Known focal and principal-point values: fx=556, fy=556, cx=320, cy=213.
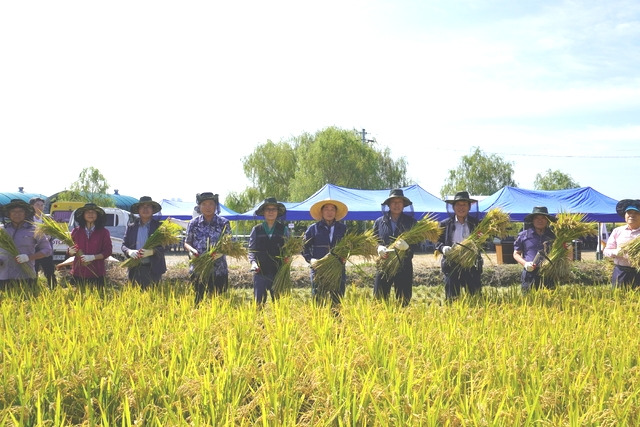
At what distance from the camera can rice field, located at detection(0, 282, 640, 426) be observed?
2279 millimetres

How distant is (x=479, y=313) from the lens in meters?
4.29

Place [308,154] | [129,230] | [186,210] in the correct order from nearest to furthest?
[129,230] < [186,210] < [308,154]

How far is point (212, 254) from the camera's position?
5414 millimetres

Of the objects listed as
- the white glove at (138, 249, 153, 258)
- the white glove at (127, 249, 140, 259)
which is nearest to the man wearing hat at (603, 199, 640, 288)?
the white glove at (138, 249, 153, 258)

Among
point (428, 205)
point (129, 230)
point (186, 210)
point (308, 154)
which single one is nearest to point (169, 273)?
point (129, 230)

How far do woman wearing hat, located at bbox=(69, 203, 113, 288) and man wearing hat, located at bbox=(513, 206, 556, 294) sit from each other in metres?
4.40

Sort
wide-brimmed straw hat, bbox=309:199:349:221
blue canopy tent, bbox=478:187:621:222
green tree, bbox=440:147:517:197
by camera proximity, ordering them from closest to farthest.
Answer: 1. wide-brimmed straw hat, bbox=309:199:349:221
2. blue canopy tent, bbox=478:187:621:222
3. green tree, bbox=440:147:517:197

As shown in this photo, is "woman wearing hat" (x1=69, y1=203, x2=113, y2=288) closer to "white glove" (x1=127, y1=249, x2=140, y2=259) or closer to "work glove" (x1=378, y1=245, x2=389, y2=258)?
"white glove" (x1=127, y1=249, x2=140, y2=259)

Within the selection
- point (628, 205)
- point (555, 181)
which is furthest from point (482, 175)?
point (628, 205)

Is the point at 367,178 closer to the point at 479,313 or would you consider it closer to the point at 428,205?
the point at 428,205

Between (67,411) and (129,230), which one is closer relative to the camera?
(67,411)

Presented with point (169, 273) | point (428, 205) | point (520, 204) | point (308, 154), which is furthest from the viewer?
point (308, 154)

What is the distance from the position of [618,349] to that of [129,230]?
484 centimetres

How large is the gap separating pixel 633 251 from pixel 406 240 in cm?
223
